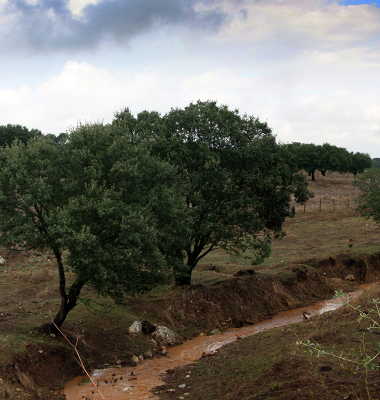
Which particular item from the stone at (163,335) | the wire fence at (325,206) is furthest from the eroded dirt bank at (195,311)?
the wire fence at (325,206)

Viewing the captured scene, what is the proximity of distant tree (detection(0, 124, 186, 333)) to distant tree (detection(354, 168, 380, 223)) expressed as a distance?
2562cm

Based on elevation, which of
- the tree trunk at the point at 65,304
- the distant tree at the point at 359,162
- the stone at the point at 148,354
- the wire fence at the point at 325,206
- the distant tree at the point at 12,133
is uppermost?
the distant tree at the point at 12,133

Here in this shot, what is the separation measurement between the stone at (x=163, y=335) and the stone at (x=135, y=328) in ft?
2.67

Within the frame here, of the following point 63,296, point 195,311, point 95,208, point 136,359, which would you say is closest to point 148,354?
point 136,359

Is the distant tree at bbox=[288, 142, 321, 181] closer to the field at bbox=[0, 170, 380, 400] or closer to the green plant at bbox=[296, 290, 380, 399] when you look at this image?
the field at bbox=[0, 170, 380, 400]

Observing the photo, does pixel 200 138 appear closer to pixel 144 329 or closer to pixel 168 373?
pixel 144 329

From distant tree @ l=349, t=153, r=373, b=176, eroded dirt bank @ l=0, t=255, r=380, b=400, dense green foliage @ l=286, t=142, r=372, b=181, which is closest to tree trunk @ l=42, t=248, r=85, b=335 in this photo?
eroded dirt bank @ l=0, t=255, r=380, b=400

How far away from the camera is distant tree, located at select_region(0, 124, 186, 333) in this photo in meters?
13.9

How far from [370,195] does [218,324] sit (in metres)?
21.5

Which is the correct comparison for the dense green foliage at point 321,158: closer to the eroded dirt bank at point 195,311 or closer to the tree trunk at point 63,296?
the eroded dirt bank at point 195,311

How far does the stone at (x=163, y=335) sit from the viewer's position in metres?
19.5

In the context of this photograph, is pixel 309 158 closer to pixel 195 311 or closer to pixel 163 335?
pixel 195 311

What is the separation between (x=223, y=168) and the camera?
2277cm

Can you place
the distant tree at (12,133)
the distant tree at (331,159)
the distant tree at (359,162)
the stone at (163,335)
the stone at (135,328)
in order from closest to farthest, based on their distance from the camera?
the stone at (135,328)
the stone at (163,335)
the distant tree at (12,133)
the distant tree at (331,159)
the distant tree at (359,162)
